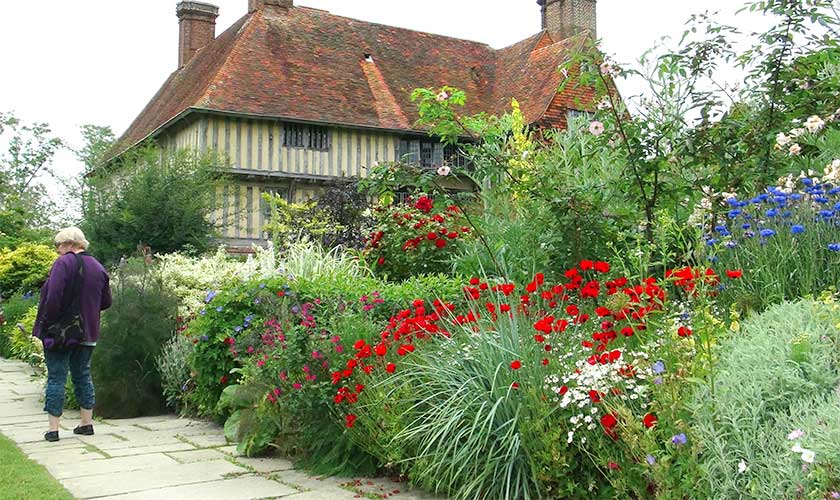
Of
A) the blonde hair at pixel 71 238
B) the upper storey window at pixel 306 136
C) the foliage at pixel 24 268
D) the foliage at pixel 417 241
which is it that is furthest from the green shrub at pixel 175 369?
the upper storey window at pixel 306 136

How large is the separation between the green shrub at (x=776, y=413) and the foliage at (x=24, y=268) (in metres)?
15.6

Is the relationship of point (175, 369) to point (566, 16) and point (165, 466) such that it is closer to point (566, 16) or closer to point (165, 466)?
point (165, 466)

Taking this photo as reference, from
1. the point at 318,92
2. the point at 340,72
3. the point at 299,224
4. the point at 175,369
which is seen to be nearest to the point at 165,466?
the point at 175,369

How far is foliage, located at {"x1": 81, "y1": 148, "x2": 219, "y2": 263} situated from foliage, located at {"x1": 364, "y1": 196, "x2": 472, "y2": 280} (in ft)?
17.3

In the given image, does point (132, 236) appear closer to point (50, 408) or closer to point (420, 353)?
point (50, 408)

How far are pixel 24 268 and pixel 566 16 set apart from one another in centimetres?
1742

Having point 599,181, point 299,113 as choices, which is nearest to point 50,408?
point 599,181

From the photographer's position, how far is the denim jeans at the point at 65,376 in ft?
19.0

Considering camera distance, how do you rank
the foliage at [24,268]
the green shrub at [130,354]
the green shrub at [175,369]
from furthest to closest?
the foliage at [24,268]
the green shrub at [130,354]
the green shrub at [175,369]

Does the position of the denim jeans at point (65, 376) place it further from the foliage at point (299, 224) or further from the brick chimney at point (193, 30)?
the brick chimney at point (193, 30)

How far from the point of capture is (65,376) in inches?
238

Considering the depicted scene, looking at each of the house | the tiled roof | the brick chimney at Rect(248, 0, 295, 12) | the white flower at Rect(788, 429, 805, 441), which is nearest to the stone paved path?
the white flower at Rect(788, 429, 805, 441)

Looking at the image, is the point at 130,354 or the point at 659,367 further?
the point at 130,354

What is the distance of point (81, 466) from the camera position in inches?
190
